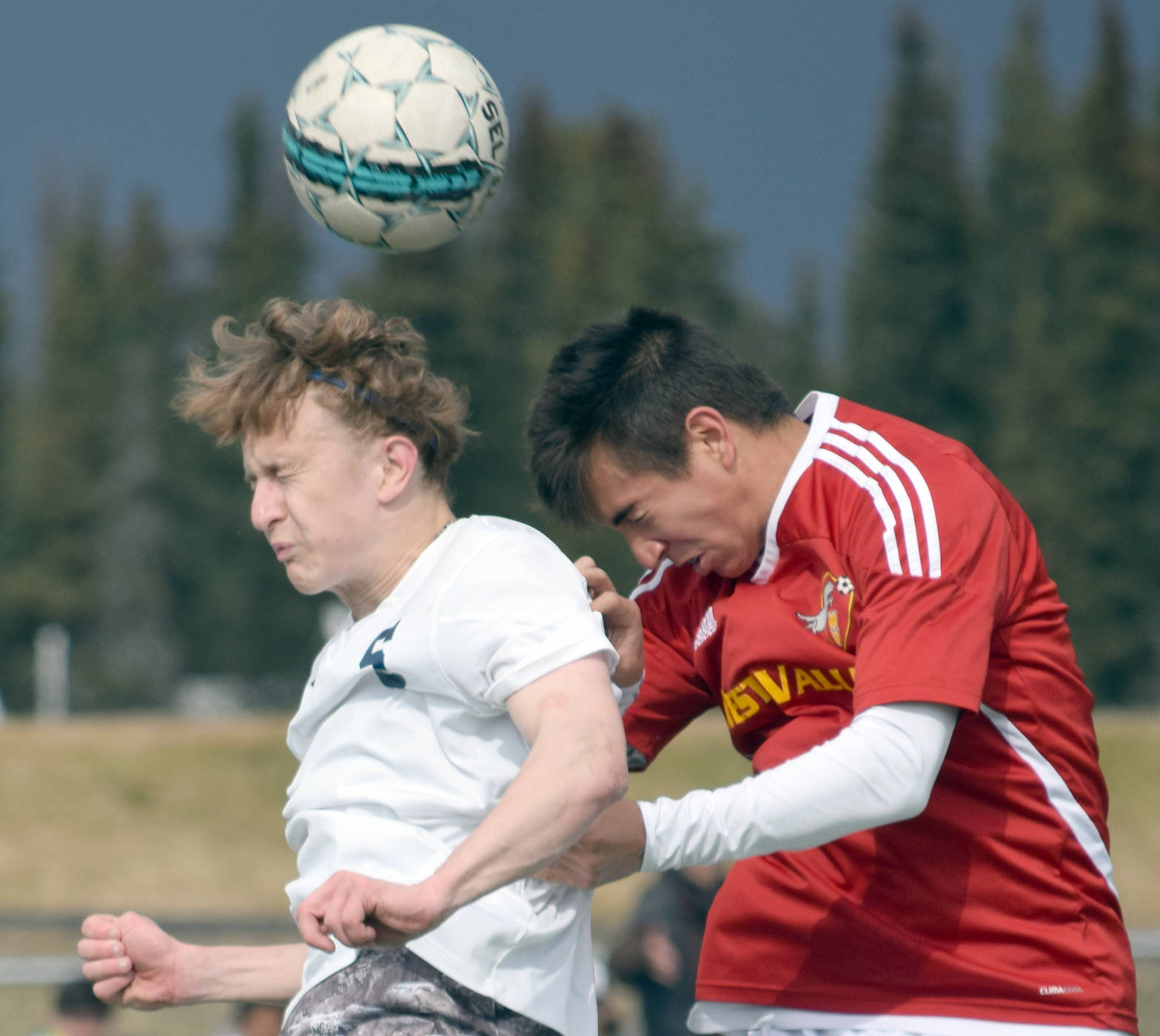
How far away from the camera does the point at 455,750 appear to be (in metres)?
2.80

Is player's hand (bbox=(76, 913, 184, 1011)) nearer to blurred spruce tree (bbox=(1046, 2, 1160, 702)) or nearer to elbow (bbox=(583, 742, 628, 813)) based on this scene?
elbow (bbox=(583, 742, 628, 813))

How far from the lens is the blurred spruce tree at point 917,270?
46188 mm

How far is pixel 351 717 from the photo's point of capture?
2.90 m

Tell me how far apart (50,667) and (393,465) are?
152 ft

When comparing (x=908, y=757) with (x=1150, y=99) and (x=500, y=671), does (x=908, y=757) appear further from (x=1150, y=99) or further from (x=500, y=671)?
(x=1150, y=99)

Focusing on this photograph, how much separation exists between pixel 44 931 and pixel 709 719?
50.0 feet

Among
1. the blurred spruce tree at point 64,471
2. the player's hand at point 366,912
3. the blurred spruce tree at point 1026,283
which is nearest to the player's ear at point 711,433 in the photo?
the player's hand at point 366,912

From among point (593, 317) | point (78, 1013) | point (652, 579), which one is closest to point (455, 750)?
point (652, 579)

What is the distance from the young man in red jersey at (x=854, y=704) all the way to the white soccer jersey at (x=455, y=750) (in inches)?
10.8

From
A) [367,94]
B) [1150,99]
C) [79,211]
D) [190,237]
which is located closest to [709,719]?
[367,94]

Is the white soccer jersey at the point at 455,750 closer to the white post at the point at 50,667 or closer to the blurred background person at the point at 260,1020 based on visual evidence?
the blurred background person at the point at 260,1020

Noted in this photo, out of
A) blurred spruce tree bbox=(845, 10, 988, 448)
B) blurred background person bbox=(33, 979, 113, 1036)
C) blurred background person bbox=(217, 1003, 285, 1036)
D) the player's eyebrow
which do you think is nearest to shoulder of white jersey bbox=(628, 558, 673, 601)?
the player's eyebrow

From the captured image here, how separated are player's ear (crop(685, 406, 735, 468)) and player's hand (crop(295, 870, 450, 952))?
1.41 meters

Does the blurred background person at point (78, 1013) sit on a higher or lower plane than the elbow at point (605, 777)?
lower
